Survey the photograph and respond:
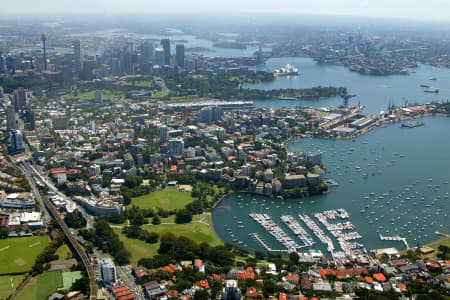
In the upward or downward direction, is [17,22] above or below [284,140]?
above

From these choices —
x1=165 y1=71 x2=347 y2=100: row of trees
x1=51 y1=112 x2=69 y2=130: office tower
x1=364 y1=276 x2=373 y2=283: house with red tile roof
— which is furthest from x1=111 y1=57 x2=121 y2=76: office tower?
x1=364 y1=276 x2=373 y2=283: house with red tile roof

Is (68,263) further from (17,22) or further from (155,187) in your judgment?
(17,22)

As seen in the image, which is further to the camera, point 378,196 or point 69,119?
point 69,119

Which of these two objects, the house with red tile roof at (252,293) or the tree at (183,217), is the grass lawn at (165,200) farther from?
the house with red tile roof at (252,293)

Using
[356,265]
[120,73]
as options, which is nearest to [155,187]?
[356,265]

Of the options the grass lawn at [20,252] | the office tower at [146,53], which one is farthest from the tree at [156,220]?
the office tower at [146,53]

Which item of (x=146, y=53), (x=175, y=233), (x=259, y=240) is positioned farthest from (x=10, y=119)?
(x=146, y=53)
